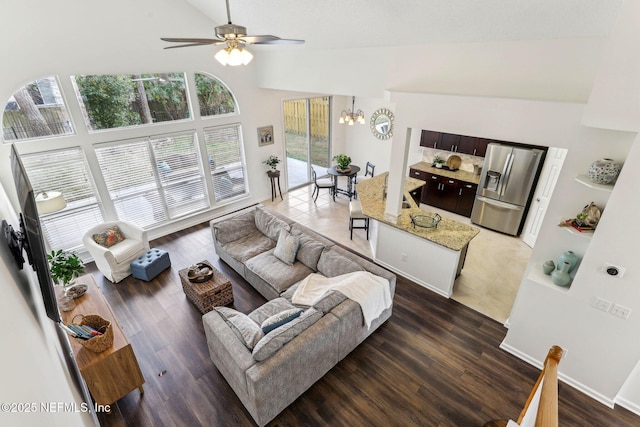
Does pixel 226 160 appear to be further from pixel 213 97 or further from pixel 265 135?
pixel 213 97

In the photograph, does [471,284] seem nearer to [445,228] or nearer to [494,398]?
[445,228]

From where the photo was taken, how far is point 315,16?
4.23m

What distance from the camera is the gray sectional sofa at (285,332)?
300cm

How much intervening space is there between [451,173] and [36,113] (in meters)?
7.84

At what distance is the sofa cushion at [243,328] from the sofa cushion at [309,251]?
143 centimetres

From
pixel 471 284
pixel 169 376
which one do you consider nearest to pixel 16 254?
pixel 169 376

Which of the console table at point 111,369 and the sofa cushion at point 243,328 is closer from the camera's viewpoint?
the console table at point 111,369

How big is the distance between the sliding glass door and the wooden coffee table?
4.66m

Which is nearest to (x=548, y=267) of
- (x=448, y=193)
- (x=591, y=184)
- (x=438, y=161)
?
(x=591, y=184)

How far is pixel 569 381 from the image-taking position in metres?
3.54

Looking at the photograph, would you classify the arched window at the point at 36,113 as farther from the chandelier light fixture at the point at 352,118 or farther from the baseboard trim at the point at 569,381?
the baseboard trim at the point at 569,381

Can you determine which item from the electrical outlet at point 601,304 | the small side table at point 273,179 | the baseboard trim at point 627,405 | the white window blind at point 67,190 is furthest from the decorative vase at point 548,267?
the white window blind at point 67,190

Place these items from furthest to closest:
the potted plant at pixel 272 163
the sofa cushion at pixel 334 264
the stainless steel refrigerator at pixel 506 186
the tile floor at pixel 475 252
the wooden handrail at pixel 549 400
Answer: the potted plant at pixel 272 163
the stainless steel refrigerator at pixel 506 186
the tile floor at pixel 475 252
the sofa cushion at pixel 334 264
the wooden handrail at pixel 549 400

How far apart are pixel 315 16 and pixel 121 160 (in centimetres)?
421
